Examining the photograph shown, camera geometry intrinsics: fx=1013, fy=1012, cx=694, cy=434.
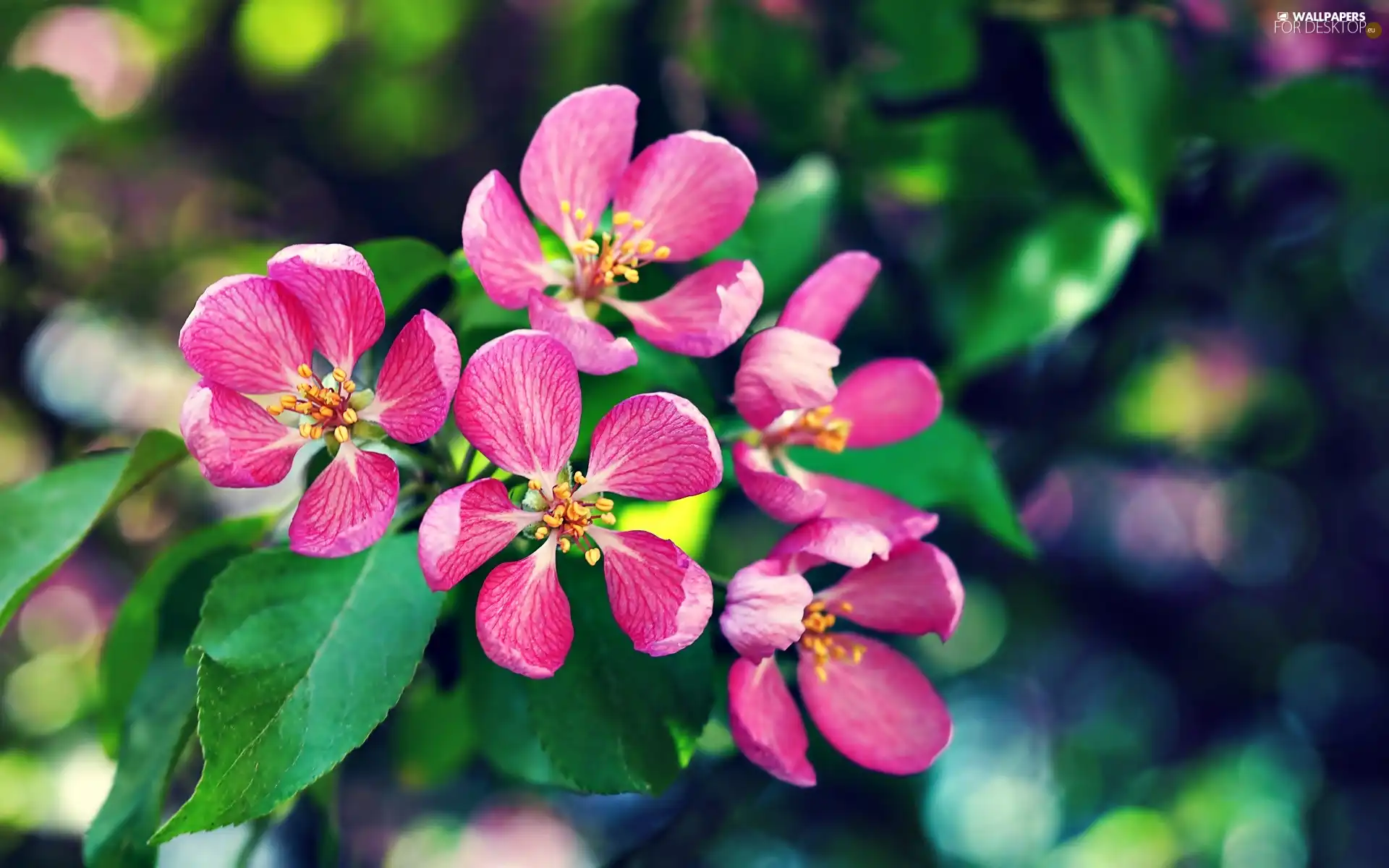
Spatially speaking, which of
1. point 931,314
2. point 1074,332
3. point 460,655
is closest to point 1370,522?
point 1074,332

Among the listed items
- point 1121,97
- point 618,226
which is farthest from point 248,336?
point 1121,97

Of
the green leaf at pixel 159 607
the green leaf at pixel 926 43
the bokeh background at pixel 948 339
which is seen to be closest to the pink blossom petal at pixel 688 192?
the bokeh background at pixel 948 339

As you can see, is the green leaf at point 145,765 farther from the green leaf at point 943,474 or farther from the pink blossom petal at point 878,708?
the green leaf at point 943,474

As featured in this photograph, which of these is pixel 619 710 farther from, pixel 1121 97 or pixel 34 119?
pixel 34 119

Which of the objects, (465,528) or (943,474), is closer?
(465,528)

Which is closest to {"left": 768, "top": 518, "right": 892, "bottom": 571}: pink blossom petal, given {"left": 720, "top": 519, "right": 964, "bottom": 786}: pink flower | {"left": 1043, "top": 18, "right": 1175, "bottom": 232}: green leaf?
{"left": 720, "top": 519, "right": 964, "bottom": 786}: pink flower
